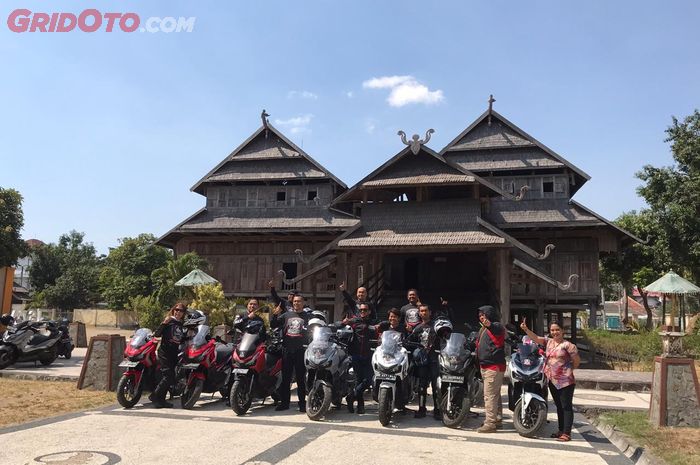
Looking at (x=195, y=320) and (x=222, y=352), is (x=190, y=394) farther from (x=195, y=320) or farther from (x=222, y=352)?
(x=195, y=320)

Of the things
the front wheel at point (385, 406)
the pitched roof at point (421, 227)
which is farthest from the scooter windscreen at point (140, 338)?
the pitched roof at point (421, 227)

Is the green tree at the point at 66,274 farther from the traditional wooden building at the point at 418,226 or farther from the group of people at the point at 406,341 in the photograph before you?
the group of people at the point at 406,341

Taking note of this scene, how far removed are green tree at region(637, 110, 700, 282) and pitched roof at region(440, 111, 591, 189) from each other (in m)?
3.53

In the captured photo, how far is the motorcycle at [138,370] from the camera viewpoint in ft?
27.6

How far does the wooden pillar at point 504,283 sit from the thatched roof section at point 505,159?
10.1 m

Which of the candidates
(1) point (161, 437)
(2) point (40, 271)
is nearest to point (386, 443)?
(1) point (161, 437)

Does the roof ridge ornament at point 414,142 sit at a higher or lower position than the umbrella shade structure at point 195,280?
higher

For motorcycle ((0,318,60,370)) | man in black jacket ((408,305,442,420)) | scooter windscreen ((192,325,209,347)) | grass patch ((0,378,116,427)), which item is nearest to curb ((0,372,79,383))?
grass patch ((0,378,116,427))

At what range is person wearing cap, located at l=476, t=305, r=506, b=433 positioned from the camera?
731 cm

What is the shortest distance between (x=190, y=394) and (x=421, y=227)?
8920mm

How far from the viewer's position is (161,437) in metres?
6.52

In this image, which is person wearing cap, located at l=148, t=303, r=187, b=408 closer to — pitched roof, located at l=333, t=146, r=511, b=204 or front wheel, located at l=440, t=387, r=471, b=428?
front wheel, located at l=440, t=387, r=471, b=428

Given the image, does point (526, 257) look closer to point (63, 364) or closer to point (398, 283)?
point (398, 283)

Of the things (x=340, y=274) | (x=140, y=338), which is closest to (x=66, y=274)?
(x=340, y=274)
